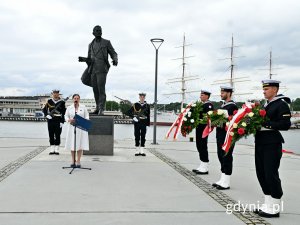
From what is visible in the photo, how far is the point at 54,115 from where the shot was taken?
1148 cm

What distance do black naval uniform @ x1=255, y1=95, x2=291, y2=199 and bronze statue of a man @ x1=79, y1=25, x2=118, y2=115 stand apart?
23.4ft

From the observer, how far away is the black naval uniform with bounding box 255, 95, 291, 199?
5219 millimetres

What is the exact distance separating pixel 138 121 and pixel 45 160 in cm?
306

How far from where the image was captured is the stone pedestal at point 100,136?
1152 cm

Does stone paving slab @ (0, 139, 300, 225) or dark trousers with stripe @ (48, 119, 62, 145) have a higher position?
dark trousers with stripe @ (48, 119, 62, 145)


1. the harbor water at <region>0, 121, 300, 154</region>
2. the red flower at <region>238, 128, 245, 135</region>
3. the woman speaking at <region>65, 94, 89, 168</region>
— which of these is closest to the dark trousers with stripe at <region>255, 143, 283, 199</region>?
the red flower at <region>238, 128, 245, 135</region>

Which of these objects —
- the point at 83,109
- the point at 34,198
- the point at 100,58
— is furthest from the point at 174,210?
the point at 100,58

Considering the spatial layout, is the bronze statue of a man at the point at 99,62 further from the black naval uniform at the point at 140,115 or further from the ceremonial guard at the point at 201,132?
the ceremonial guard at the point at 201,132

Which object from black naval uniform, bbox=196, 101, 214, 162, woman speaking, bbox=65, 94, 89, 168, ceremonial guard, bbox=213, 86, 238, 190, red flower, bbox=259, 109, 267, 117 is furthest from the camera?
woman speaking, bbox=65, 94, 89, 168

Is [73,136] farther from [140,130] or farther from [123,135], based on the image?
[123,135]

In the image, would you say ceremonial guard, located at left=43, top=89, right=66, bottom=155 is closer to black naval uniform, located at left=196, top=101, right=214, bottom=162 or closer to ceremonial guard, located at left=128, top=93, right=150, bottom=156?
ceremonial guard, located at left=128, top=93, right=150, bottom=156

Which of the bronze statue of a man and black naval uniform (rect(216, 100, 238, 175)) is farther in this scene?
the bronze statue of a man

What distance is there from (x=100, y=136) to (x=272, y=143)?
22.9 ft

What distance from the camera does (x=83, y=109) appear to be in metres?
9.35
